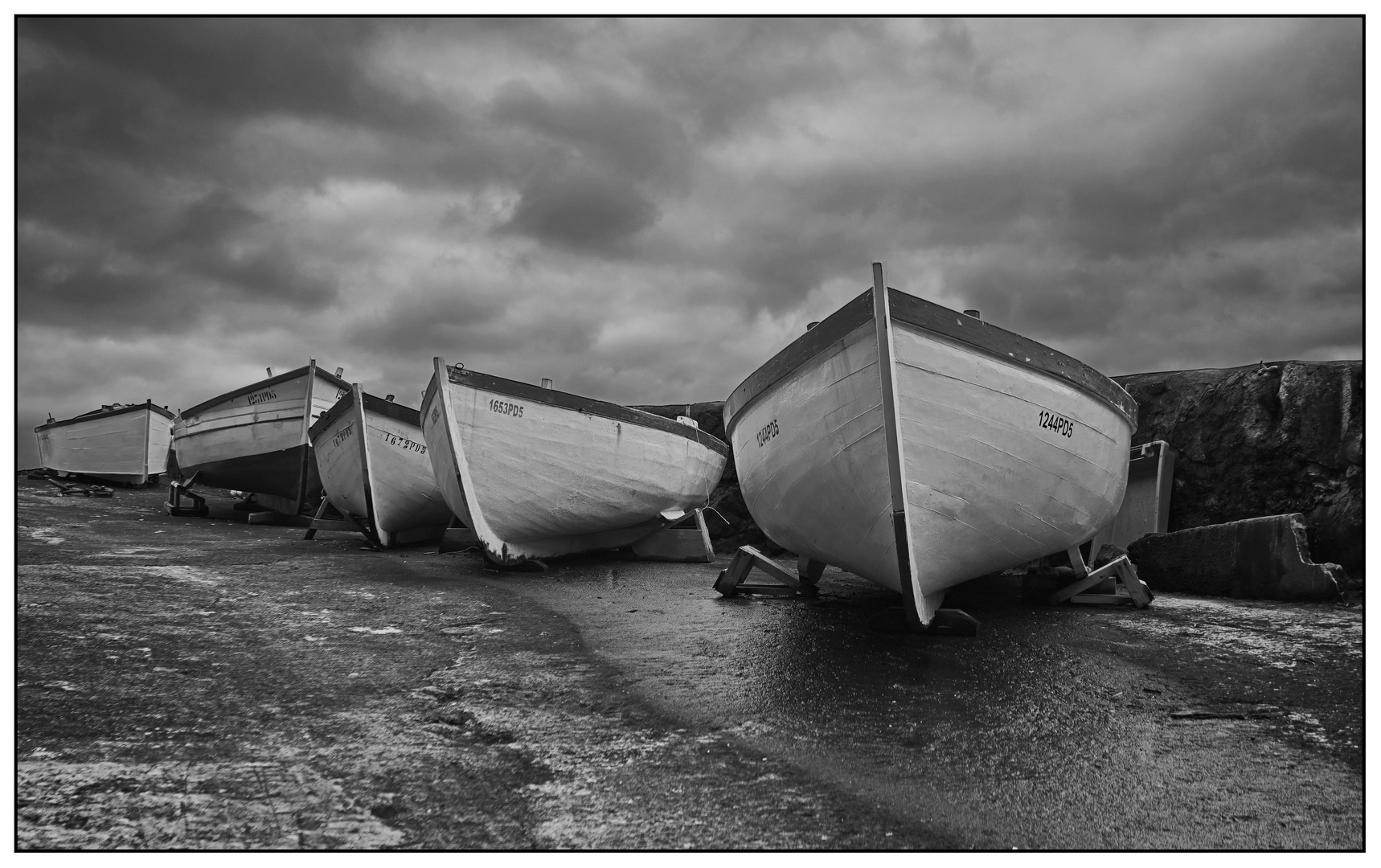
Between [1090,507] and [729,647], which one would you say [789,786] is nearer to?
[729,647]

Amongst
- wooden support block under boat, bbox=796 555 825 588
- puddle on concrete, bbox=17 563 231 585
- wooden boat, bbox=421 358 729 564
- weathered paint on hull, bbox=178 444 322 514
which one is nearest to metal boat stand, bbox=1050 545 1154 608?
wooden support block under boat, bbox=796 555 825 588

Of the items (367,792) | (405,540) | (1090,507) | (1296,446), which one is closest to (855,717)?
(367,792)

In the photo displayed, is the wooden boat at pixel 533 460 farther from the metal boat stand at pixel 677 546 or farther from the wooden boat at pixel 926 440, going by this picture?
the wooden boat at pixel 926 440

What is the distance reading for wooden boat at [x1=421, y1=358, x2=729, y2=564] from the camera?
21.0 feet

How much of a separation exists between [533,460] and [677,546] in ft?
7.23

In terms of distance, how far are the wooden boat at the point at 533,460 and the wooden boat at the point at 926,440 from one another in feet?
8.98

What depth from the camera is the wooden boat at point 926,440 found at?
140 inches

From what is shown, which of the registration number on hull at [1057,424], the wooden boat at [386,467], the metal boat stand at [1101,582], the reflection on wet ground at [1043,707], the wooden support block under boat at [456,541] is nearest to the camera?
the reflection on wet ground at [1043,707]

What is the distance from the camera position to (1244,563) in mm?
5266

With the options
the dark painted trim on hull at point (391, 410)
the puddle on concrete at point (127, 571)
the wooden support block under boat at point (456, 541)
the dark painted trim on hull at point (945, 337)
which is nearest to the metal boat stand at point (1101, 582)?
the dark painted trim on hull at point (945, 337)

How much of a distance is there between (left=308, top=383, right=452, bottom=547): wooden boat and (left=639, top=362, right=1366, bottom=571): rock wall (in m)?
7.97

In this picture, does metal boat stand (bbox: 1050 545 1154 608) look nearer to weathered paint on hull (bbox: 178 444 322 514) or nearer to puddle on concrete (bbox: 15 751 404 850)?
puddle on concrete (bbox: 15 751 404 850)

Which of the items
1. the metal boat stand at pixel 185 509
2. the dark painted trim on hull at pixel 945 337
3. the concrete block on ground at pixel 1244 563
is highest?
the dark painted trim on hull at pixel 945 337

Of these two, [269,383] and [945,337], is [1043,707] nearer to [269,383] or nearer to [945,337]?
[945,337]
